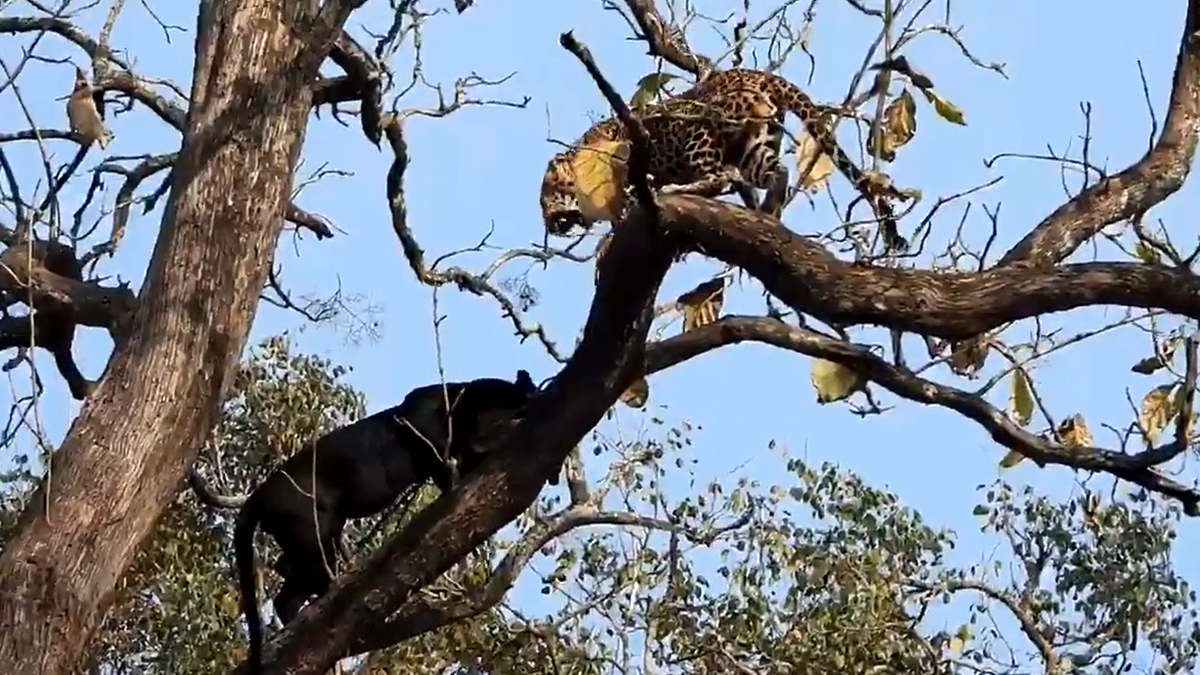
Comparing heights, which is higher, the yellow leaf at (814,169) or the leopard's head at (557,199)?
the leopard's head at (557,199)

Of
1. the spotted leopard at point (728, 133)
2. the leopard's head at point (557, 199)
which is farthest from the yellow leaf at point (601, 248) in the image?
the leopard's head at point (557, 199)

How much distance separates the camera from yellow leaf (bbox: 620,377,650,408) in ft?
14.3

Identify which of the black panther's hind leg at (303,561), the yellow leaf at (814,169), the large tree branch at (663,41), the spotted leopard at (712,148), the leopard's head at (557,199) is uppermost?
the leopard's head at (557,199)

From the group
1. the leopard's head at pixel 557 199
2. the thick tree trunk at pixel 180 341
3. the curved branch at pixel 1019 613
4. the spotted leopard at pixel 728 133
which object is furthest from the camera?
the leopard's head at pixel 557 199

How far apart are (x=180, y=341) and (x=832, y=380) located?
148cm

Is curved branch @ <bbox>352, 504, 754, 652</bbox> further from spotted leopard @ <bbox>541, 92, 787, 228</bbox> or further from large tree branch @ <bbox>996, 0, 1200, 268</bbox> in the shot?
large tree branch @ <bbox>996, 0, 1200, 268</bbox>

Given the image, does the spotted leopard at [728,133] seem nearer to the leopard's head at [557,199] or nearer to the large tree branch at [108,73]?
the leopard's head at [557,199]

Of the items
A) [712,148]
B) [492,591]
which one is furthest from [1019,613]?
[492,591]

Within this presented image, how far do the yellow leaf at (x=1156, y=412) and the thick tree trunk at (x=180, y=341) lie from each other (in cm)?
205

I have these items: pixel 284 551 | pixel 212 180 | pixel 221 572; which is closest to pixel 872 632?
pixel 284 551

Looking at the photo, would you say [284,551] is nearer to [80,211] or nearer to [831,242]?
[80,211]

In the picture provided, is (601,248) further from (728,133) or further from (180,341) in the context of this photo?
(728,133)

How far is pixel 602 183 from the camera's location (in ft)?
13.9

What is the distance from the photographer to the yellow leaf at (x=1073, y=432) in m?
4.36
